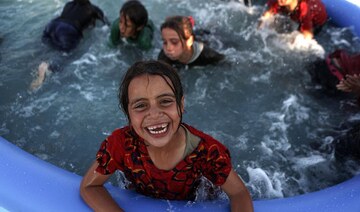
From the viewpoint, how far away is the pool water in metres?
2.70

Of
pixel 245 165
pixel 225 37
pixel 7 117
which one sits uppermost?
pixel 225 37

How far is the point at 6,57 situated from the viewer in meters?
3.53

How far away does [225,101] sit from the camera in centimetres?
320

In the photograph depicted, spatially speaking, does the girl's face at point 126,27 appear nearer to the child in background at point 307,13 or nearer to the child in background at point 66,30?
the child in background at point 66,30

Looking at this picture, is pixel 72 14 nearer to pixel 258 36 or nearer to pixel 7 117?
pixel 7 117

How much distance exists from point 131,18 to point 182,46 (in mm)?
580

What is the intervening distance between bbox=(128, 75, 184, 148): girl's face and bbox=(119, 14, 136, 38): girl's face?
182cm

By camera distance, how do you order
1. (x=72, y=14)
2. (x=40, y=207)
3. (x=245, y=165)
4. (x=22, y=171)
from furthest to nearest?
(x=72, y=14) → (x=245, y=165) → (x=22, y=171) → (x=40, y=207)

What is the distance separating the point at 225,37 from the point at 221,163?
241cm

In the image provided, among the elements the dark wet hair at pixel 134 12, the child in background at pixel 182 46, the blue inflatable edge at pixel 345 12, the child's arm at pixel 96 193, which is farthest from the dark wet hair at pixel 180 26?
the blue inflatable edge at pixel 345 12

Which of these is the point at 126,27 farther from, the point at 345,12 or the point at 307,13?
the point at 345,12

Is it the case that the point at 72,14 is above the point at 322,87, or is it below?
above

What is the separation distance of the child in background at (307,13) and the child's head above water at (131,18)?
4.20 feet

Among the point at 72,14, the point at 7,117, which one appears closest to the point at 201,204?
the point at 7,117
